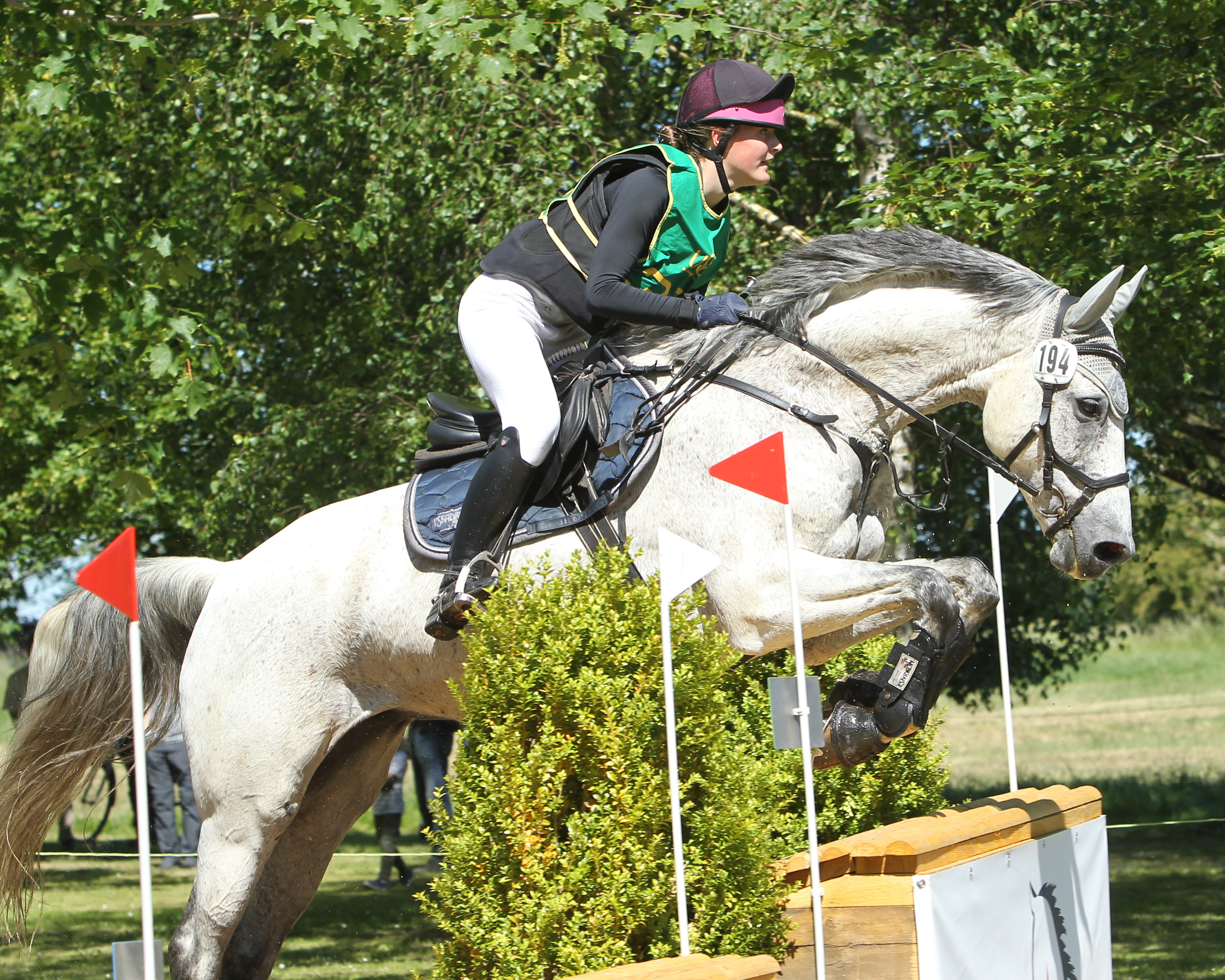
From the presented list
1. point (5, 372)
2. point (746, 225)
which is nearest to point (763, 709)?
point (746, 225)

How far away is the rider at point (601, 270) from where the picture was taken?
10.7 feet

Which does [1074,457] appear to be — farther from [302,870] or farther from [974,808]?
[302,870]

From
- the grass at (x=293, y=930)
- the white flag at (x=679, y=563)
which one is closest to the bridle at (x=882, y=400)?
the white flag at (x=679, y=563)

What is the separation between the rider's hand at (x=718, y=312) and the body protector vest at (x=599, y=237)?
0.21 meters

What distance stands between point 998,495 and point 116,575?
2565 mm

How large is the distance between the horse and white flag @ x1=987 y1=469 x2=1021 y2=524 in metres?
0.43

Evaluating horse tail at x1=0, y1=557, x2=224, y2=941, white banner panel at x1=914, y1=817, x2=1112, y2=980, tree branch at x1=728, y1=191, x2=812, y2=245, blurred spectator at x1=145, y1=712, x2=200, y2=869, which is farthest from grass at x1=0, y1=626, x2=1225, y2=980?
tree branch at x1=728, y1=191, x2=812, y2=245

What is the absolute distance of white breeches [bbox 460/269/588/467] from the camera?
3.33 metres

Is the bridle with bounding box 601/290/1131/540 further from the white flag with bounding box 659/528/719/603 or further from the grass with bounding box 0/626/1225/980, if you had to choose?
the grass with bounding box 0/626/1225/980

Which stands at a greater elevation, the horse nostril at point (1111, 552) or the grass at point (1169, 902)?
the horse nostril at point (1111, 552)

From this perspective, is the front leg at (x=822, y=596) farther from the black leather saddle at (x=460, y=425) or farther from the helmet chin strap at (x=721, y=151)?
the helmet chin strap at (x=721, y=151)

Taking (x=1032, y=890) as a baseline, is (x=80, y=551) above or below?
above

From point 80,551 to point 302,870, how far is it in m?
10.5

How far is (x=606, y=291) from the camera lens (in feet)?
10.5
